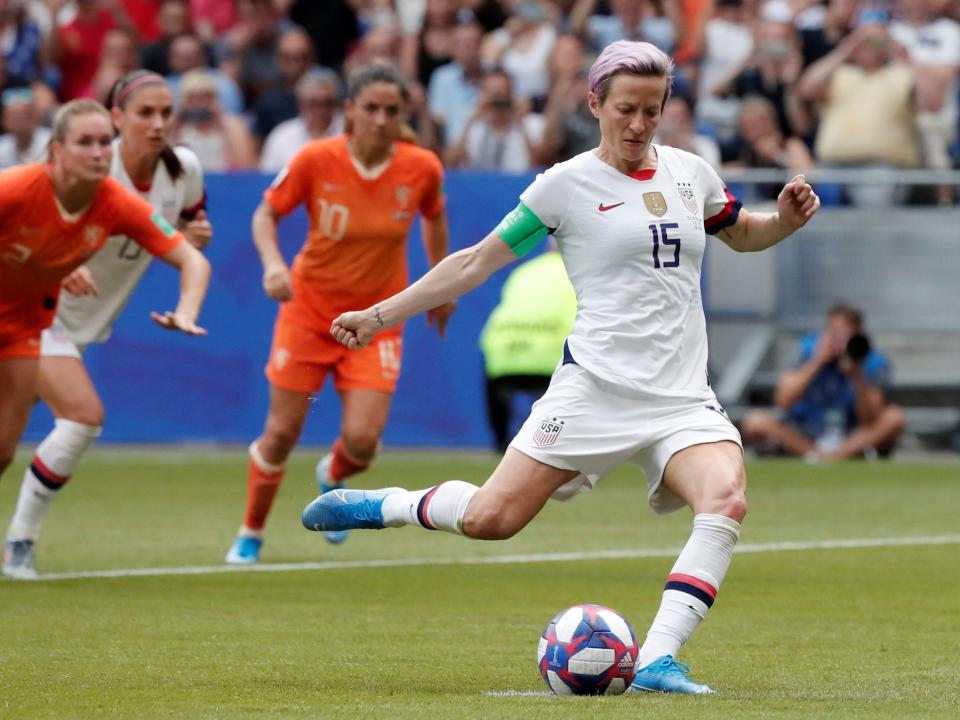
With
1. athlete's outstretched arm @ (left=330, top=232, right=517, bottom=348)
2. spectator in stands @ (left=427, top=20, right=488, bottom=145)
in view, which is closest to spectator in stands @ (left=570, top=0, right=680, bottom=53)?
spectator in stands @ (left=427, top=20, right=488, bottom=145)

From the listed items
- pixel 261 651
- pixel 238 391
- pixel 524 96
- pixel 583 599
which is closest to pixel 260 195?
pixel 238 391

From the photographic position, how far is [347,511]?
7355 mm

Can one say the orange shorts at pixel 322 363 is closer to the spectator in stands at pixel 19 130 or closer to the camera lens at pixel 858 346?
the camera lens at pixel 858 346

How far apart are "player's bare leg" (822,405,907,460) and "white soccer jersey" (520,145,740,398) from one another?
1140 cm

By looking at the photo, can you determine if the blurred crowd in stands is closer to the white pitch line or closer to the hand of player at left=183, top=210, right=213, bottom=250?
the white pitch line

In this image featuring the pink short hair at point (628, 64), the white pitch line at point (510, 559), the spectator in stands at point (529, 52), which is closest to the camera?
the pink short hair at point (628, 64)

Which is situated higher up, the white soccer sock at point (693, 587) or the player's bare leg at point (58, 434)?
the white soccer sock at point (693, 587)

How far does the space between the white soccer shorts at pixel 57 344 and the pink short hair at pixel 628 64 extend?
4.37 m

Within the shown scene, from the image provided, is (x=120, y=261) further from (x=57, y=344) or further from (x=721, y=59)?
(x=721, y=59)

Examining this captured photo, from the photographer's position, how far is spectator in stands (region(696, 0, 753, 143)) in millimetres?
19750

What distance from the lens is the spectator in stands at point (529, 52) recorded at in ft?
66.9

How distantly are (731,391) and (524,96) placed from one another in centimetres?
394

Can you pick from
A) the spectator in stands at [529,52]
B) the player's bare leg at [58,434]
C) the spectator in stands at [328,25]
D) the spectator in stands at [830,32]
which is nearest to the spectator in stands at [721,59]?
the spectator in stands at [830,32]

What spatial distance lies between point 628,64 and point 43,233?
353 cm
